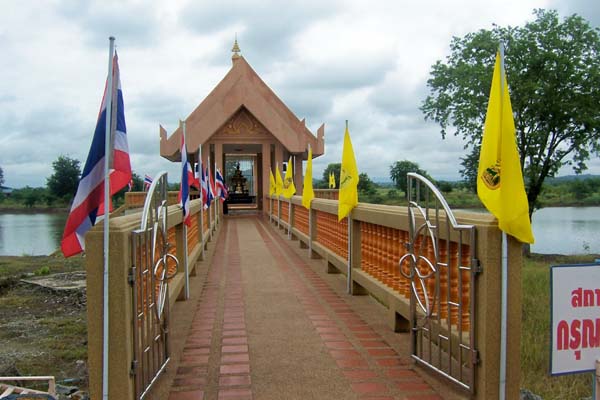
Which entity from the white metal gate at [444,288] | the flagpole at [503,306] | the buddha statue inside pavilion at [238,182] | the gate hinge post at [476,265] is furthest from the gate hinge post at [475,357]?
the buddha statue inside pavilion at [238,182]

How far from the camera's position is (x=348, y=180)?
6.88 m

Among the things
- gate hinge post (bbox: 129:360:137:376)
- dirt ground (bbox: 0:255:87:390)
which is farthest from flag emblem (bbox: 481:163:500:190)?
dirt ground (bbox: 0:255:87:390)

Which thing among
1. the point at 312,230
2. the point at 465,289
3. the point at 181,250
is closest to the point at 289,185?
the point at 312,230

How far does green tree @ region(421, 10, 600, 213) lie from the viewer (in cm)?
2138

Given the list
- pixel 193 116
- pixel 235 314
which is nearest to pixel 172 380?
pixel 235 314

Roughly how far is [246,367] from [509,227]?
223 cm

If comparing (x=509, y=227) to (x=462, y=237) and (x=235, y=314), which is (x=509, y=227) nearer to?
(x=462, y=237)

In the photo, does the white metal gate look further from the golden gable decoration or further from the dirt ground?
the golden gable decoration

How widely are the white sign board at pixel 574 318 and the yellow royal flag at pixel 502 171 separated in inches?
12.9

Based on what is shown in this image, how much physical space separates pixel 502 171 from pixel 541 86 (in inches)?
776

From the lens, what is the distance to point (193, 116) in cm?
2212

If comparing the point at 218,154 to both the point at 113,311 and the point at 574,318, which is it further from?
the point at 574,318

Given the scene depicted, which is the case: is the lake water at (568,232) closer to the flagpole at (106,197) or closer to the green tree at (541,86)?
the green tree at (541,86)

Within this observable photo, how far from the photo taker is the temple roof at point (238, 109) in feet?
70.7
